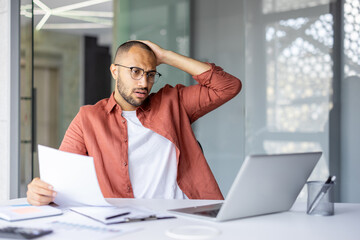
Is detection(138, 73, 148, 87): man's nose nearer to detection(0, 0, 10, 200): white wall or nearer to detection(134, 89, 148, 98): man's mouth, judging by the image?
detection(134, 89, 148, 98): man's mouth

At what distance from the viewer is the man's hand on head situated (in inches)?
55.1

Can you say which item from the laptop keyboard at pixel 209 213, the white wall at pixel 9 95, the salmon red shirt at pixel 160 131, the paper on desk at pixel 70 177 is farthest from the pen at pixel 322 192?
the white wall at pixel 9 95

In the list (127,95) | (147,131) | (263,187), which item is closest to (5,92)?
(127,95)

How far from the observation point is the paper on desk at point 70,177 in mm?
1254

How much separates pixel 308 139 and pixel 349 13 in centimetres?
89

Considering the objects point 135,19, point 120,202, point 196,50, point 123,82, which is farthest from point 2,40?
point 120,202

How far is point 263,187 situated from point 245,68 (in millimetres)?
2256

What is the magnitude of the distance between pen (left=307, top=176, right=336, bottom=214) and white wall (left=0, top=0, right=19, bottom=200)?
9.17 ft

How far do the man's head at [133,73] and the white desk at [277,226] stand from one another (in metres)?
0.83

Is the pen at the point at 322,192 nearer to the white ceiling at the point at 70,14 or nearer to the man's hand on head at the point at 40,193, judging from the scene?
the man's hand on head at the point at 40,193

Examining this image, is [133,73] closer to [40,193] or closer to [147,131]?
[147,131]

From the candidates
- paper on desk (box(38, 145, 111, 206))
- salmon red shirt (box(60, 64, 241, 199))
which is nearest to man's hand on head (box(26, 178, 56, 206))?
paper on desk (box(38, 145, 111, 206))

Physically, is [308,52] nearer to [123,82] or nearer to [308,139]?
[308,139]

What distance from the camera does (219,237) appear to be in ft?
3.42
